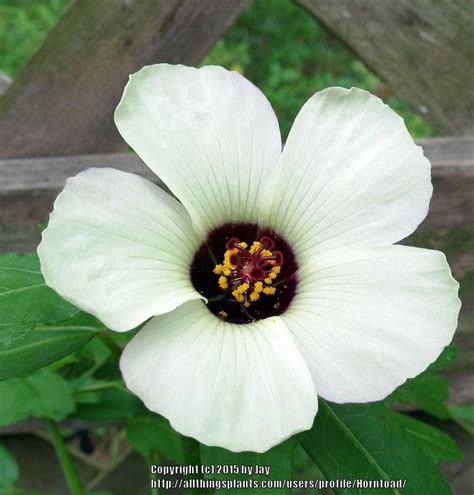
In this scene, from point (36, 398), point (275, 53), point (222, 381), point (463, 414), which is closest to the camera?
point (222, 381)

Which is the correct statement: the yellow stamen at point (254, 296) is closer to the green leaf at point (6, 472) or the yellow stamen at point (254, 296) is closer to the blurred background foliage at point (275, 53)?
the green leaf at point (6, 472)

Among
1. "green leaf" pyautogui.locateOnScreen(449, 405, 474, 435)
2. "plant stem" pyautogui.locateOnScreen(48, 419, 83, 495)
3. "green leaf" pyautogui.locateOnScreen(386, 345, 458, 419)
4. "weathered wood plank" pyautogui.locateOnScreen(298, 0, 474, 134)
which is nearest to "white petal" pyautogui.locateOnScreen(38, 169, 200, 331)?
"green leaf" pyautogui.locateOnScreen(386, 345, 458, 419)

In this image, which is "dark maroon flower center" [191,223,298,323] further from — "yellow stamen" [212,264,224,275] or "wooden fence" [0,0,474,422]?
"wooden fence" [0,0,474,422]

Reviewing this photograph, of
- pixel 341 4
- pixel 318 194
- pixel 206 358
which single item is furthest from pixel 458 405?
pixel 206 358

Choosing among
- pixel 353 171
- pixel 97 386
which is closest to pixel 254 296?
pixel 353 171

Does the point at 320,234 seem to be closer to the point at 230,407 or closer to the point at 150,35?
the point at 230,407

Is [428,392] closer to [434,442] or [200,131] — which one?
[434,442]
